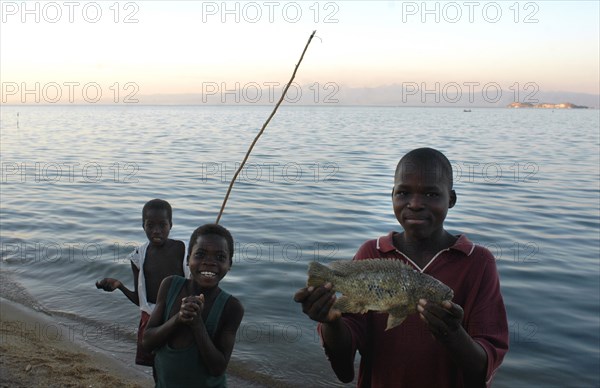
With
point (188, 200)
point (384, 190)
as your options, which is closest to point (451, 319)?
point (188, 200)

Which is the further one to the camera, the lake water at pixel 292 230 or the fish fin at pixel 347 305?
the lake water at pixel 292 230

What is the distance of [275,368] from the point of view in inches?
297

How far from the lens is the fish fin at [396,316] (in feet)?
7.83

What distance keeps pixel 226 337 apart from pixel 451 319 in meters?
1.73

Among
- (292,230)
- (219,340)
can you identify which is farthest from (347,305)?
(292,230)

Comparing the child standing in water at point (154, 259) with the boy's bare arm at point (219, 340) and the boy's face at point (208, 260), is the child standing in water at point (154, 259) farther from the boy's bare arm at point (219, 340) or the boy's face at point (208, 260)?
the boy's bare arm at point (219, 340)

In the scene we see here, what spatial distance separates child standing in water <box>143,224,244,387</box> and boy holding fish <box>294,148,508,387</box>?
1.05m

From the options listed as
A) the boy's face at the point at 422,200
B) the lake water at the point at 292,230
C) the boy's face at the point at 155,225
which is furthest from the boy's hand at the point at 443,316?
the lake water at the point at 292,230

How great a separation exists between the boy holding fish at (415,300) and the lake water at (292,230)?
16.4 ft

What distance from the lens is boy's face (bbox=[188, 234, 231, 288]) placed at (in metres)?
3.57

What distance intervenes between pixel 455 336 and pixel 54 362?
5678mm

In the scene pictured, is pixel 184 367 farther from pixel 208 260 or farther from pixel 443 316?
pixel 443 316

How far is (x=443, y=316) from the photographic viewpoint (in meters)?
2.11

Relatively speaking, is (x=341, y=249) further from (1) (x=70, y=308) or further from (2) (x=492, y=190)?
(2) (x=492, y=190)
